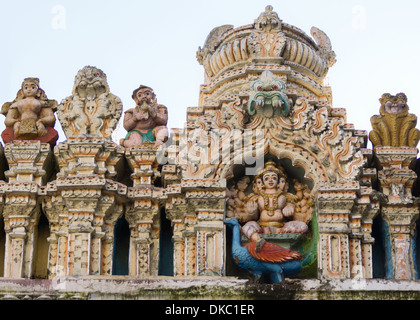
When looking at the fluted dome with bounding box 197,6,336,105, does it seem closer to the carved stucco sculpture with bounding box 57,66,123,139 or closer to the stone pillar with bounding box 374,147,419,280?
the carved stucco sculpture with bounding box 57,66,123,139

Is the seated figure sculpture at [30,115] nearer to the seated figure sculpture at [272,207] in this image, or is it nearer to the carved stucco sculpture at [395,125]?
the seated figure sculpture at [272,207]

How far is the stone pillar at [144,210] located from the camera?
18438 millimetres

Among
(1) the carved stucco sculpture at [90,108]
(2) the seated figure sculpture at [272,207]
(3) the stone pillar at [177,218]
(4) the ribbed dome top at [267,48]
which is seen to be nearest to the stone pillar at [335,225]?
(2) the seated figure sculpture at [272,207]

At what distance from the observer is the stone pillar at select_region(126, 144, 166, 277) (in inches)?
726

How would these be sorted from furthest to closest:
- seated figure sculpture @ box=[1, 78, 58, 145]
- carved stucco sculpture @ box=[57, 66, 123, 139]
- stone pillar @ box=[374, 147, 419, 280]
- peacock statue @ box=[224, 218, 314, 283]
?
seated figure sculpture @ box=[1, 78, 58, 145]
carved stucco sculpture @ box=[57, 66, 123, 139]
stone pillar @ box=[374, 147, 419, 280]
peacock statue @ box=[224, 218, 314, 283]

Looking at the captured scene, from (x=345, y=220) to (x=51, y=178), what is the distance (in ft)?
18.6

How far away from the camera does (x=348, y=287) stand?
14.5 meters

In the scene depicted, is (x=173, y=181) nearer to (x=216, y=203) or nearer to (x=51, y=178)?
(x=216, y=203)

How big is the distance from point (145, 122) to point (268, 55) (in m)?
3.00

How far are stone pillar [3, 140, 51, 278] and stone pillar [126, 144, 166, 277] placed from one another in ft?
5.42

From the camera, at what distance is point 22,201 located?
1864 cm

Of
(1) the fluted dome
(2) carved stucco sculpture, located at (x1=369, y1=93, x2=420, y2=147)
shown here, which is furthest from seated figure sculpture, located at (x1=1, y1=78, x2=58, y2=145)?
(2) carved stucco sculpture, located at (x1=369, y1=93, x2=420, y2=147)

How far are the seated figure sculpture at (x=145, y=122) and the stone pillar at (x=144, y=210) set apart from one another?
42cm

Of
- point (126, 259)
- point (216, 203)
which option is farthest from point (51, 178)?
point (216, 203)
